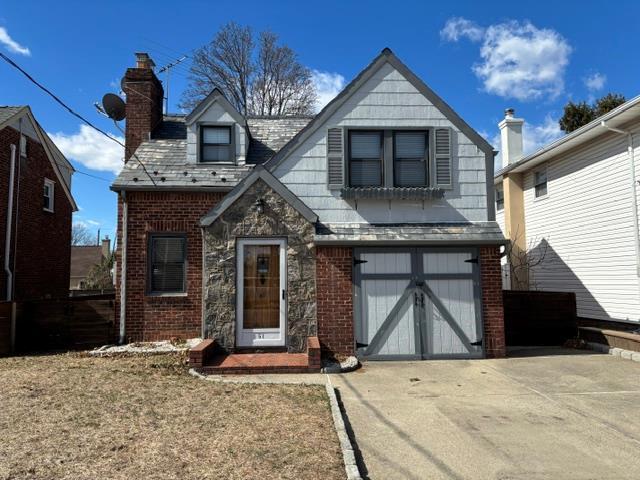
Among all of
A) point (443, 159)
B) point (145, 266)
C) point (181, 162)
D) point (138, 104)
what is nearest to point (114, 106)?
point (138, 104)

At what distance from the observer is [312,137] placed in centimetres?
935

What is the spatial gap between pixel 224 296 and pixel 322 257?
2.09m

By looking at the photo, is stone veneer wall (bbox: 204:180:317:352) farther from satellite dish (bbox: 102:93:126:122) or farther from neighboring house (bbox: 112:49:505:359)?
satellite dish (bbox: 102:93:126:122)

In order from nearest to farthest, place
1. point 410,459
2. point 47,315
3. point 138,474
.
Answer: point 138,474
point 410,459
point 47,315

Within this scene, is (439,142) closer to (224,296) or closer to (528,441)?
(224,296)

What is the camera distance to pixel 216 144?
11375mm

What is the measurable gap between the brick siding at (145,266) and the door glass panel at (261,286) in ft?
6.33

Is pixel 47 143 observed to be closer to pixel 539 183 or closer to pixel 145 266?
pixel 145 266

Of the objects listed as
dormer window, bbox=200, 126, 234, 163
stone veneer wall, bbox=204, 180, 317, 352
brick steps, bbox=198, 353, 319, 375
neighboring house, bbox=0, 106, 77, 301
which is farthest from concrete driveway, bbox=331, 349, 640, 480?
neighboring house, bbox=0, 106, 77, 301

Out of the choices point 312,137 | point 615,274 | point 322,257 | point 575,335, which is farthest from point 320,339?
point 615,274

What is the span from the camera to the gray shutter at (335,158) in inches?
364

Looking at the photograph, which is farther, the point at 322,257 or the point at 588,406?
the point at 322,257

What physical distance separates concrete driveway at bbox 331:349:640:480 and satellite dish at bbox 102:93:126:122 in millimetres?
9265

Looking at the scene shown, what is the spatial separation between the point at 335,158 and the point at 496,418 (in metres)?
5.75
